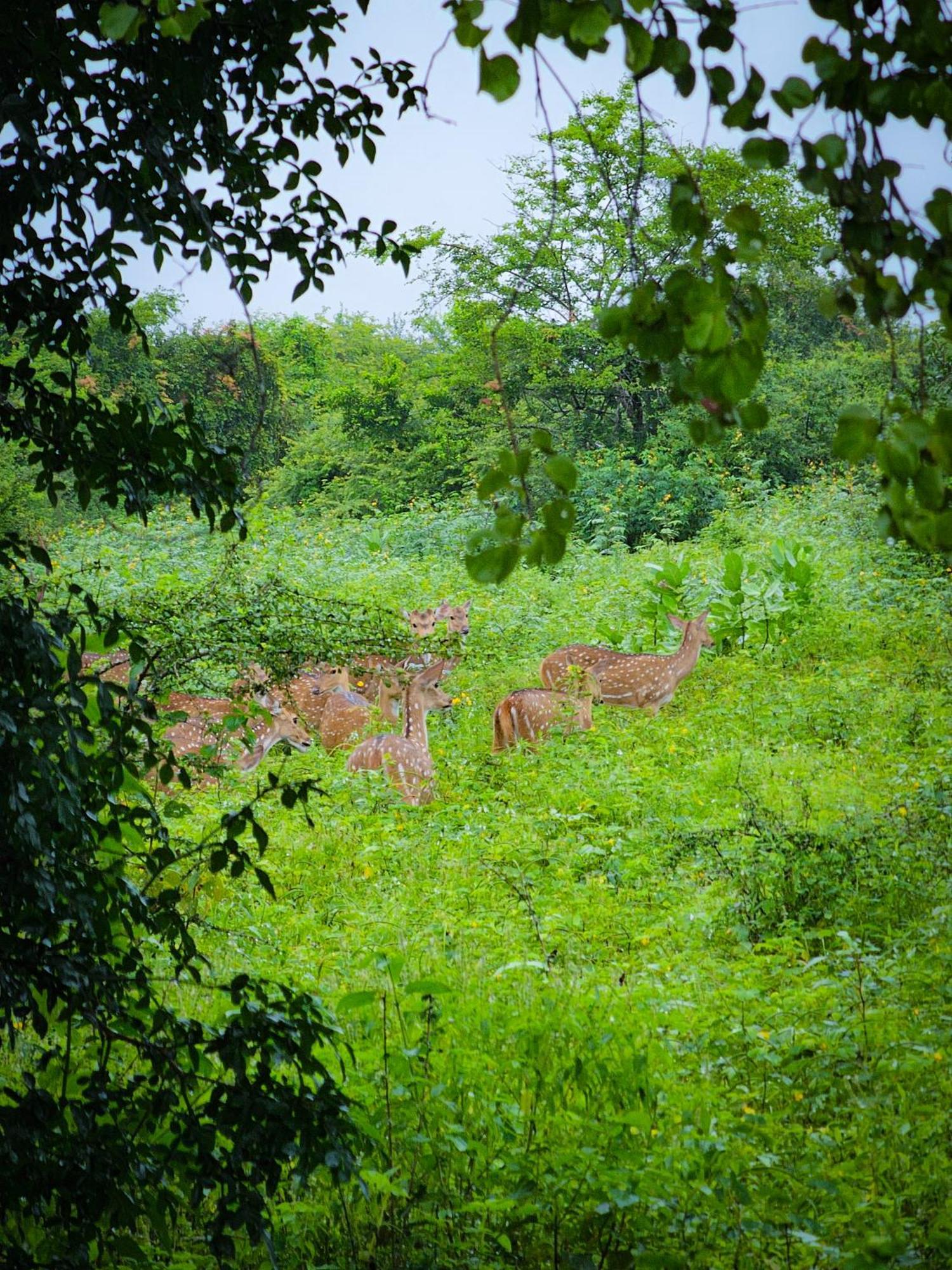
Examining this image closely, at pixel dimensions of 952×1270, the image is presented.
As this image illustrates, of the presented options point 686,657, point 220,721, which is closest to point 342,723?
point 220,721

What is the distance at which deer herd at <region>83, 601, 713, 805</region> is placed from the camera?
691 cm

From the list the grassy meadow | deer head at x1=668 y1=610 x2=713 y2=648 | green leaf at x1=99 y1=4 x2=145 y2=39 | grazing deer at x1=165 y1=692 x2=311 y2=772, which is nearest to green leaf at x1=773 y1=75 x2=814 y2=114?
green leaf at x1=99 y1=4 x2=145 y2=39

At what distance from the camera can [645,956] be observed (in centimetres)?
434

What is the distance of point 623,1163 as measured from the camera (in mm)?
2594

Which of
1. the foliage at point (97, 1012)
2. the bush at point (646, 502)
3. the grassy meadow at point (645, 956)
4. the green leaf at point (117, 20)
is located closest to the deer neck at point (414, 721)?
the grassy meadow at point (645, 956)

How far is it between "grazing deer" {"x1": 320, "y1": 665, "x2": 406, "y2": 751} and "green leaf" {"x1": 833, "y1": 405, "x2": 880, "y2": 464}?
21.7 feet

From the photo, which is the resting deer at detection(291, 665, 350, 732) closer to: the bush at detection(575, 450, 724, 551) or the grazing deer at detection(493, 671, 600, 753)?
the grazing deer at detection(493, 671, 600, 753)

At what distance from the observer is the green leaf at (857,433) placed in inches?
38.4

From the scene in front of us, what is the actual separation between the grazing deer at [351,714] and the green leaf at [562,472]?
6.44 metres

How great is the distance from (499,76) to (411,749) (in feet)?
19.0

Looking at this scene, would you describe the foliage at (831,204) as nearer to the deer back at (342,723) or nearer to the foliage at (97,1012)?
the foliage at (97,1012)

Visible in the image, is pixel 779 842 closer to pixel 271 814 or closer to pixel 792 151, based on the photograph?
pixel 271 814

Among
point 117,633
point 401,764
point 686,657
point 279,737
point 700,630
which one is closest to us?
point 117,633

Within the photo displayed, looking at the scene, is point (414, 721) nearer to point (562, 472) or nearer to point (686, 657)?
point (686, 657)
